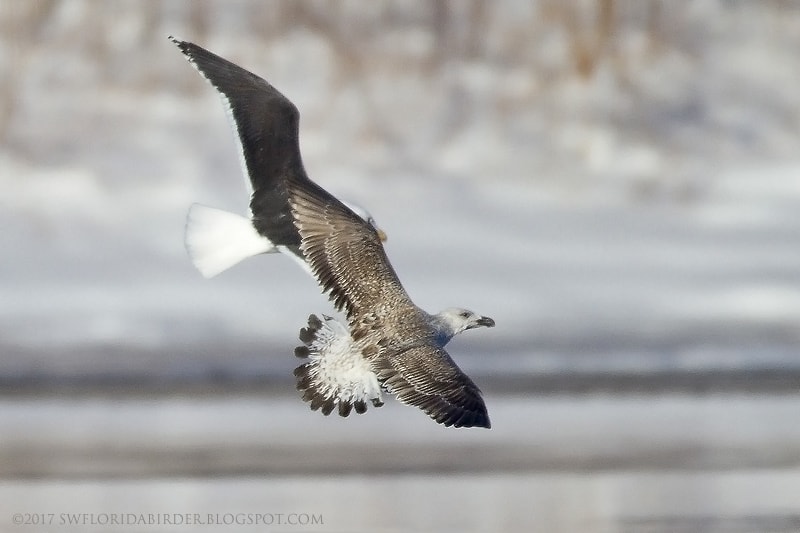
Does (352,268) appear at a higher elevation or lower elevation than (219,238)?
lower

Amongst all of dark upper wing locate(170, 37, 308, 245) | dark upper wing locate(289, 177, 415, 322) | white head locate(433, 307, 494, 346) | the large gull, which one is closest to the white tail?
dark upper wing locate(170, 37, 308, 245)

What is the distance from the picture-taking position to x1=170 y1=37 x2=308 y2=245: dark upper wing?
465 centimetres

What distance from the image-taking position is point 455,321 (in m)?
4.26

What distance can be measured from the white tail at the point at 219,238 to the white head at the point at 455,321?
2.20 feet

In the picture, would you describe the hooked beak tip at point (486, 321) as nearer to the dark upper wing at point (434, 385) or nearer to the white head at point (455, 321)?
the white head at point (455, 321)

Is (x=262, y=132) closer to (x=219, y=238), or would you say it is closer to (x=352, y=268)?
(x=219, y=238)

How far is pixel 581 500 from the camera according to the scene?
510 cm

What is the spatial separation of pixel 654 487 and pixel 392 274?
→ 4.88 feet

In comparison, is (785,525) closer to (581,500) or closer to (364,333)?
(581,500)

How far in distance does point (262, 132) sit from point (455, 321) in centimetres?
83

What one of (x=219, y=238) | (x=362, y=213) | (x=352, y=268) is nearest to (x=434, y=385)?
(x=352, y=268)

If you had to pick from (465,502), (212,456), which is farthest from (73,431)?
(465,502)

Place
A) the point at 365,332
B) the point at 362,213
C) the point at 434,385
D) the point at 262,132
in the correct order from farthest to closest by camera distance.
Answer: the point at 262,132
the point at 362,213
the point at 365,332
the point at 434,385

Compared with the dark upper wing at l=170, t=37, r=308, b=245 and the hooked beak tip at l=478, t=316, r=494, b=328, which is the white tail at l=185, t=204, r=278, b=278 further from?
the hooked beak tip at l=478, t=316, r=494, b=328
